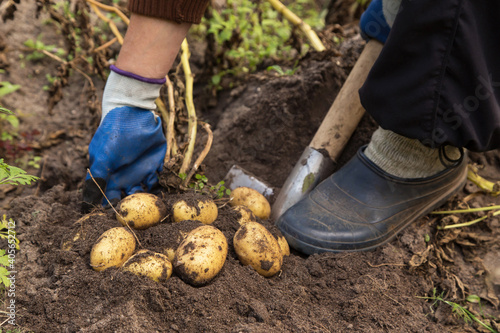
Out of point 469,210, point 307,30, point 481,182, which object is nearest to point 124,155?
point 307,30

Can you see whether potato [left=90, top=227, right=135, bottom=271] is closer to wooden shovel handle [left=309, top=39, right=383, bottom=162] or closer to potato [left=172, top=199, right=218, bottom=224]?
potato [left=172, top=199, right=218, bottom=224]

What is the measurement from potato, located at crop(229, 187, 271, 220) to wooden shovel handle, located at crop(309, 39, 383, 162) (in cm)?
52

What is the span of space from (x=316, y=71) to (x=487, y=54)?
1.19 metres

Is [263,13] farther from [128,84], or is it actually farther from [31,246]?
[31,246]

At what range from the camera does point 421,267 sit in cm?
197

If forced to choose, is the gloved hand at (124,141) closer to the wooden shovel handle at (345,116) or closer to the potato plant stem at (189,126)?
the potato plant stem at (189,126)

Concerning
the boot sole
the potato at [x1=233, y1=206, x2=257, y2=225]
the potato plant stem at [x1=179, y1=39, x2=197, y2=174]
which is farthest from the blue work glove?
the boot sole

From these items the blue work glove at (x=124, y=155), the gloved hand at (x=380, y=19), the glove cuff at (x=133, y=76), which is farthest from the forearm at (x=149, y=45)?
the gloved hand at (x=380, y=19)

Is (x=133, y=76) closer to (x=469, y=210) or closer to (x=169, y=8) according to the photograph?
(x=169, y=8)

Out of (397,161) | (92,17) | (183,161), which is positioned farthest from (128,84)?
(92,17)

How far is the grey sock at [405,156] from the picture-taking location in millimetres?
2020

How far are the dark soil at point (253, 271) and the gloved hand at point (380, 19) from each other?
41 cm

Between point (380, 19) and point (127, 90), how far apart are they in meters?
1.40

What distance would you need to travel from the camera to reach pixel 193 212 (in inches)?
70.9
